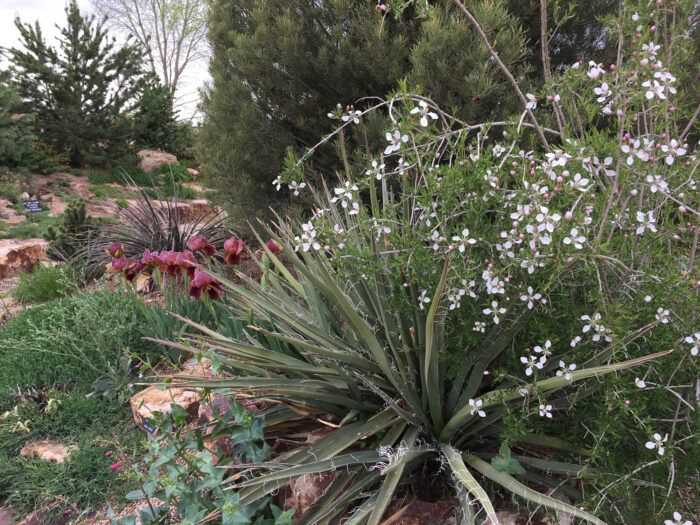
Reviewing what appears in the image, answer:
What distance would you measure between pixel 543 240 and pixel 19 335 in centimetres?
398

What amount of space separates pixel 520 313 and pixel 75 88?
45.7 feet

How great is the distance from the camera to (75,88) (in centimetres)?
1259

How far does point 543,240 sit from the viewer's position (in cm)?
131

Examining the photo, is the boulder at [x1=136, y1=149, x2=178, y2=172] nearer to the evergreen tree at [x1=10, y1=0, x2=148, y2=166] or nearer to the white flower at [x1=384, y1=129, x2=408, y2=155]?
the evergreen tree at [x1=10, y1=0, x2=148, y2=166]

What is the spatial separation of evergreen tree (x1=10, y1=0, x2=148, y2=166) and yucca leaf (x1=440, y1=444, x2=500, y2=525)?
43.4 feet

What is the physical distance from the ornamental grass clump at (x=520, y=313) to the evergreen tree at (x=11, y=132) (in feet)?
34.7

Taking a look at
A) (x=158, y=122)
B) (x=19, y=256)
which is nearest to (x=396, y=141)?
(x=19, y=256)

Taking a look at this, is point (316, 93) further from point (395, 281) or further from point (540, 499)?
point (540, 499)

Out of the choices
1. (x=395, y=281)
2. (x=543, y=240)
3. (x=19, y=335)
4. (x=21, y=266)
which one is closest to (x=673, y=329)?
(x=543, y=240)

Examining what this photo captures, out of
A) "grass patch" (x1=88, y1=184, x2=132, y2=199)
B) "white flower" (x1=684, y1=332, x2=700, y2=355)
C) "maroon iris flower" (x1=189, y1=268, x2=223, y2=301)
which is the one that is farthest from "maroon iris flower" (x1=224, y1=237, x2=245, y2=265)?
"grass patch" (x1=88, y1=184, x2=132, y2=199)

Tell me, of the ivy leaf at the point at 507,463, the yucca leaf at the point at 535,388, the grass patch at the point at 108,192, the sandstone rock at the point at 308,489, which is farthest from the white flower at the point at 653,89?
the grass patch at the point at 108,192

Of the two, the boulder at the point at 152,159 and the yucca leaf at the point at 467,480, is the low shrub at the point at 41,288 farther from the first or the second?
the boulder at the point at 152,159

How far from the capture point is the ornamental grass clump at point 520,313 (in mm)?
1456

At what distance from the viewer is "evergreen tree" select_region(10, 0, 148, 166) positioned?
40.4ft
